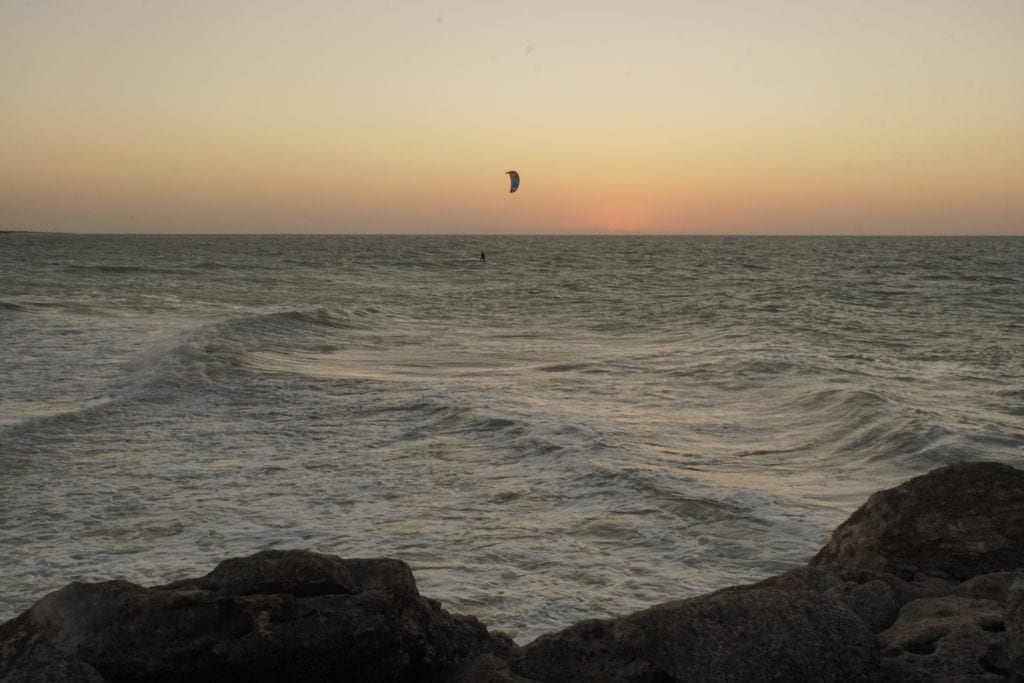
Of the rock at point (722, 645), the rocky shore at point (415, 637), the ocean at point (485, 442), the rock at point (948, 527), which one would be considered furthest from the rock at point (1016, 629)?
the ocean at point (485, 442)

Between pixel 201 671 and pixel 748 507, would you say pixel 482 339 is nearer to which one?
pixel 748 507

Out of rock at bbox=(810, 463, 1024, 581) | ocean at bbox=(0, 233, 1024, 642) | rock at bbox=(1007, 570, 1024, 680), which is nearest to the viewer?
rock at bbox=(1007, 570, 1024, 680)

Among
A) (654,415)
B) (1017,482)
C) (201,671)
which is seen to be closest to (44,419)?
(654,415)

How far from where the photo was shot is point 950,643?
171 inches

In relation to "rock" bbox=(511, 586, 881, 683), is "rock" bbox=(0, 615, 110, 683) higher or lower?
higher

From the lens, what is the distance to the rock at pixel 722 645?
4.05 meters

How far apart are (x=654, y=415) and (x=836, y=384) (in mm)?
4313

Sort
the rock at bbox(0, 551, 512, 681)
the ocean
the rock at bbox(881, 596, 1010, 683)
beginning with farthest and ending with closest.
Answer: the ocean, the rock at bbox(881, 596, 1010, 683), the rock at bbox(0, 551, 512, 681)

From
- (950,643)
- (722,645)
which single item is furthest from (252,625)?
(950,643)

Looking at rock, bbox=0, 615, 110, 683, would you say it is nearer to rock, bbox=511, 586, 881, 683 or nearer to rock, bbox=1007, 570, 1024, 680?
rock, bbox=511, 586, 881, 683

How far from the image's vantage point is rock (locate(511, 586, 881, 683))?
4047mm

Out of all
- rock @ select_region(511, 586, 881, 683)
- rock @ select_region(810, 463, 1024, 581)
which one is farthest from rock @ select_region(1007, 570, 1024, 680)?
rock @ select_region(810, 463, 1024, 581)

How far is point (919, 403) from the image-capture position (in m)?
15.2

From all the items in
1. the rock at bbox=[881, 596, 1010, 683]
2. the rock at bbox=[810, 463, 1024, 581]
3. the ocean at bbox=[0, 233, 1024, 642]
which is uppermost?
the rock at bbox=[810, 463, 1024, 581]
